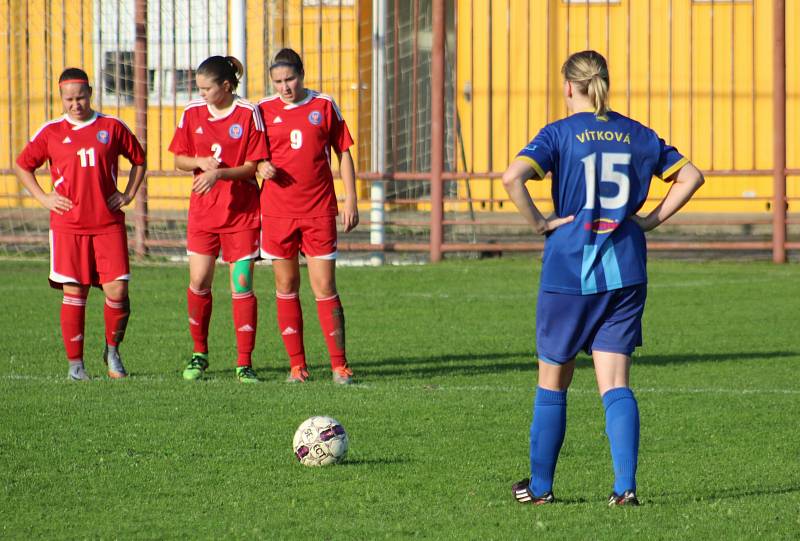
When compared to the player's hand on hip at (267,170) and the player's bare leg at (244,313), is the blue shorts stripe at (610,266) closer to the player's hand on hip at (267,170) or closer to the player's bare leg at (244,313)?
the player's hand on hip at (267,170)

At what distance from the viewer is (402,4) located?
74.3 ft

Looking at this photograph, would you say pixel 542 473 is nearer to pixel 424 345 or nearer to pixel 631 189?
pixel 631 189

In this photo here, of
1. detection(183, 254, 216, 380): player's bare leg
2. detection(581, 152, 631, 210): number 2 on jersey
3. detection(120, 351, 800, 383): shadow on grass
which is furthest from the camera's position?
detection(120, 351, 800, 383): shadow on grass

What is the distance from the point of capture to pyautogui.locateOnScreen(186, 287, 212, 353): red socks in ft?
30.8

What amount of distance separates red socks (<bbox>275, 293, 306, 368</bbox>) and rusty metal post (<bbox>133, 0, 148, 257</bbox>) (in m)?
9.03

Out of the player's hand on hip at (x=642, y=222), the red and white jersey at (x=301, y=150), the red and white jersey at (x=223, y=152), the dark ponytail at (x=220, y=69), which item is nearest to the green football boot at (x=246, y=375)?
the red and white jersey at (x=223, y=152)

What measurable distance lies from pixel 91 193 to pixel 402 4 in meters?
14.2

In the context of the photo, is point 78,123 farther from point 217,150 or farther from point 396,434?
point 396,434

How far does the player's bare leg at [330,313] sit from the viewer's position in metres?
9.03

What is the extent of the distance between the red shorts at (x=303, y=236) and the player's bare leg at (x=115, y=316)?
3.22ft

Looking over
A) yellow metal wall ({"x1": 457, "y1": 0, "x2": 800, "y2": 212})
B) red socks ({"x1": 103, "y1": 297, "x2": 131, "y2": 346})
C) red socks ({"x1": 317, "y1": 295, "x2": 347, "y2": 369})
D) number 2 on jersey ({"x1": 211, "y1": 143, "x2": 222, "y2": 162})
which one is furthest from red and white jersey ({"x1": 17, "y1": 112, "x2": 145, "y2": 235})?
yellow metal wall ({"x1": 457, "y1": 0, "x2": 800, "y2": 212})

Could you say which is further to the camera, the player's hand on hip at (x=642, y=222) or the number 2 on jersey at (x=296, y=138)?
the number 2 on jersey at (x=296, y=138)

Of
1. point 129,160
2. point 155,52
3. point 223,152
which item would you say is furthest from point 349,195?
point 155,52

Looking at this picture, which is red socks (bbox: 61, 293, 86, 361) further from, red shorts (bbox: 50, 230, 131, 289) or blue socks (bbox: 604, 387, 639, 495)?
blue socks (bbox: 604, 387, 639, 495)
